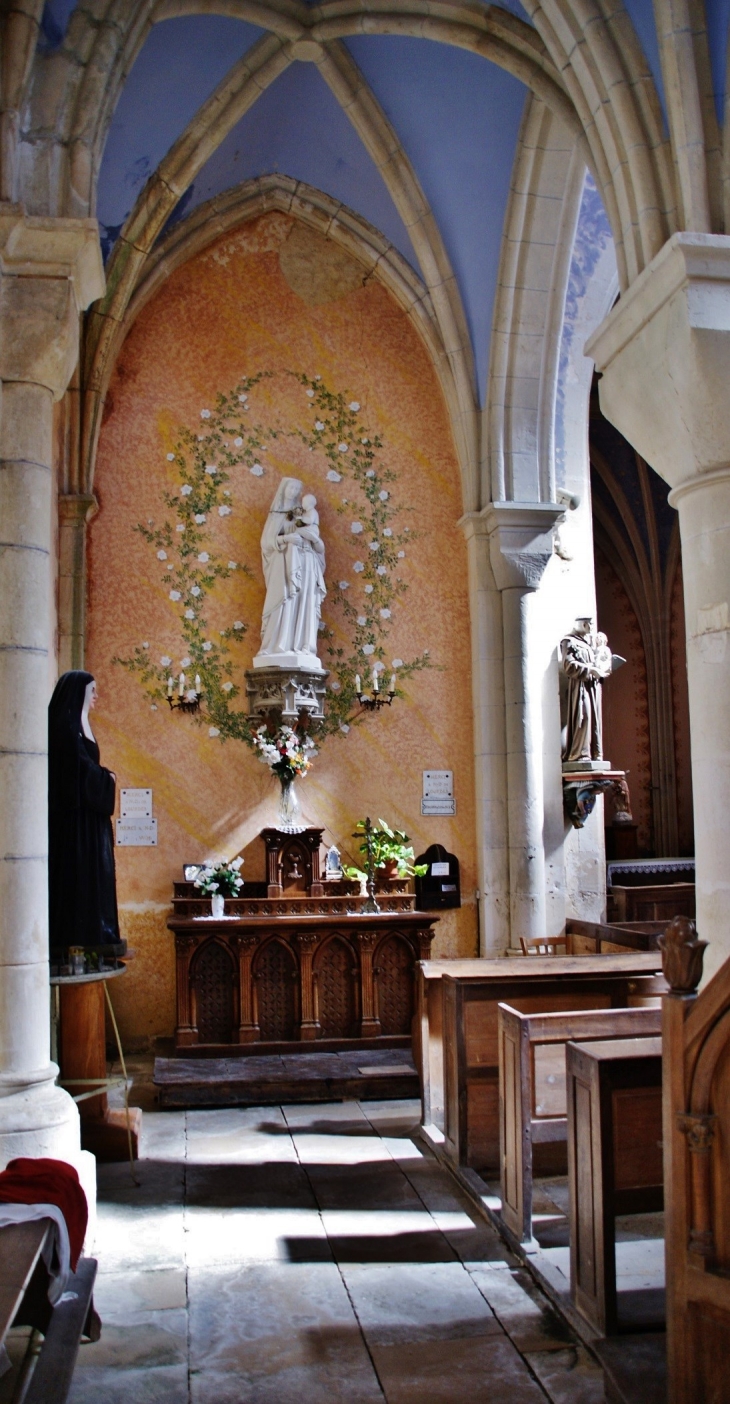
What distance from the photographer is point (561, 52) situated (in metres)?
5.38

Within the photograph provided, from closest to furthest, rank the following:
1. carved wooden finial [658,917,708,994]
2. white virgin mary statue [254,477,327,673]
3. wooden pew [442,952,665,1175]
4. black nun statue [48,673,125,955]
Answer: carved wooden finial [658,917,708,994]
black nun statue [48,673,125,955]
wooden pew [442,952,665,1175]
white virgin mary statue [254,477,327,673]

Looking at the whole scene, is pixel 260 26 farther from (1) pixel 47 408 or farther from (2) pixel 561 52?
(1) pixel 47 408

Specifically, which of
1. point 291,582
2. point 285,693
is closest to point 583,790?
point 285,693

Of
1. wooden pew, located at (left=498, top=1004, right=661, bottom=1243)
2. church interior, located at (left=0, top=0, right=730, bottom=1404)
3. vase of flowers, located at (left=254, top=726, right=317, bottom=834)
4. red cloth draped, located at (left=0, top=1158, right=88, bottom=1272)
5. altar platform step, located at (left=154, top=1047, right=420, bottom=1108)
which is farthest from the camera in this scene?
vase of flowers, located at (left=254, top=726, right=317, bottom=834)

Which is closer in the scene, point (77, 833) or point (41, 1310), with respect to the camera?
point (41, 1310)

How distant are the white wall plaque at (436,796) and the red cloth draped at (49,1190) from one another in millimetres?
5399

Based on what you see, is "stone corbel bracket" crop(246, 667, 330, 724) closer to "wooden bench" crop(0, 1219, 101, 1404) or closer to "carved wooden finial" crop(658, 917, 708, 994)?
"wooden bench" crop(0, 1219, 101, 1404)

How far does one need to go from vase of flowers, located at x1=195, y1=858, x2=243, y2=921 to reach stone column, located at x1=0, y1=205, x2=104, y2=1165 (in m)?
3.05

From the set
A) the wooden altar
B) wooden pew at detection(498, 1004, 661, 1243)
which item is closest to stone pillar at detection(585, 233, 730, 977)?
wooden pew at detection(498, 1004, 661, 1243)

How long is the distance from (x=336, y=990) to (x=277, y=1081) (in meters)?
1.15

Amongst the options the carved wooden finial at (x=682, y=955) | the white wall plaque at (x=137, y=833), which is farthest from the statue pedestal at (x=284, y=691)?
the carved wooden finial at (x=682, y=955)

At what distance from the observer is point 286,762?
26.2ft

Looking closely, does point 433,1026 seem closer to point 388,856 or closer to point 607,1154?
point 388,856

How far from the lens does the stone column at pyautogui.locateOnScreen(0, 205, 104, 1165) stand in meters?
4.30
